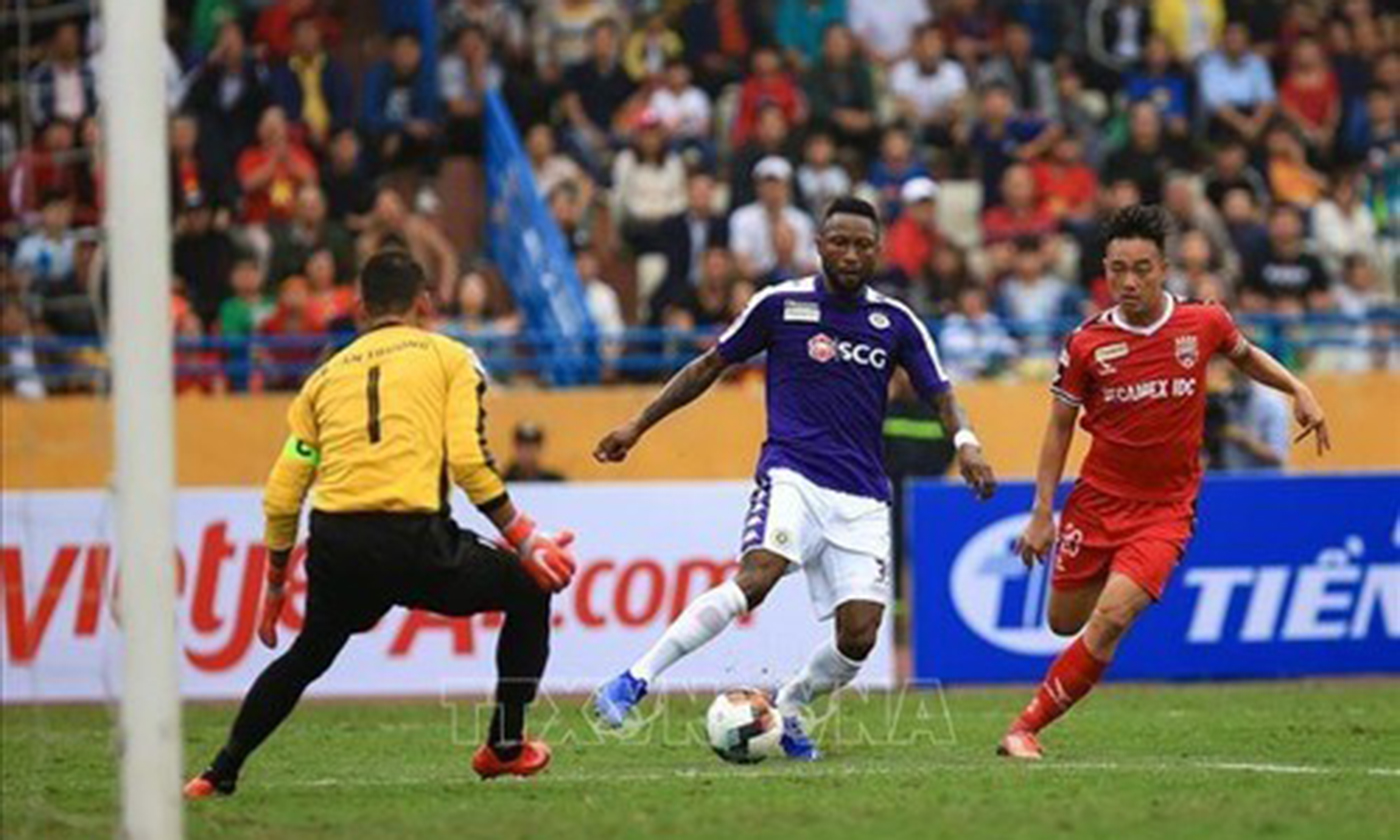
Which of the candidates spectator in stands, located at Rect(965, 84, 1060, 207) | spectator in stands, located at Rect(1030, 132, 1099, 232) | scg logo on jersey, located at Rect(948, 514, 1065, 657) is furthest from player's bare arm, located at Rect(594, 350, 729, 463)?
spectator in stands, located at Rect(965, 84, 1060, 207)

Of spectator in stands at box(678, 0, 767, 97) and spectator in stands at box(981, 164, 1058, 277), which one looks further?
spectator in stands at box(678, 0, 767, 97)

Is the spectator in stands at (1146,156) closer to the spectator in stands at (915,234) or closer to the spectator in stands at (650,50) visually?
the spectator in stands at (915,234)

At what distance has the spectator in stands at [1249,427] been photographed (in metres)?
22.6

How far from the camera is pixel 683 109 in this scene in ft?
84.4

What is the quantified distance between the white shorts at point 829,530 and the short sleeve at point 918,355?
0.60m

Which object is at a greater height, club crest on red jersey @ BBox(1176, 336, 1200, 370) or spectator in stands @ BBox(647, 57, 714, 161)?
spectator in stands @ BBox(647, 57, 714, 161)

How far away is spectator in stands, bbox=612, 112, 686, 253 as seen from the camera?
24859 mm

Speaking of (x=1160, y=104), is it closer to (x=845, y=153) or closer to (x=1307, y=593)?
(x=845, y=153)

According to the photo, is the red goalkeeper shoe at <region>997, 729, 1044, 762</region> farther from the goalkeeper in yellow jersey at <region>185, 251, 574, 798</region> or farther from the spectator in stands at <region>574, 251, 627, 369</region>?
the spectator in stands at <region>574, 251, 627, 369</region>

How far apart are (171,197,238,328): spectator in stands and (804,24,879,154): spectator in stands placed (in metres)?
5.14

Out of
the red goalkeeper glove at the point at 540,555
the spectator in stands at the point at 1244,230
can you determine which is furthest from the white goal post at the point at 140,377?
the spectator in stands at the point at 1244,230

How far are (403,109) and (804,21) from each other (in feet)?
12.4

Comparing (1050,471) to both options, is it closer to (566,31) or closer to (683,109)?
(683,109)

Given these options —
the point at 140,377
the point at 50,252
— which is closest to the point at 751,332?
the point at 140,377
